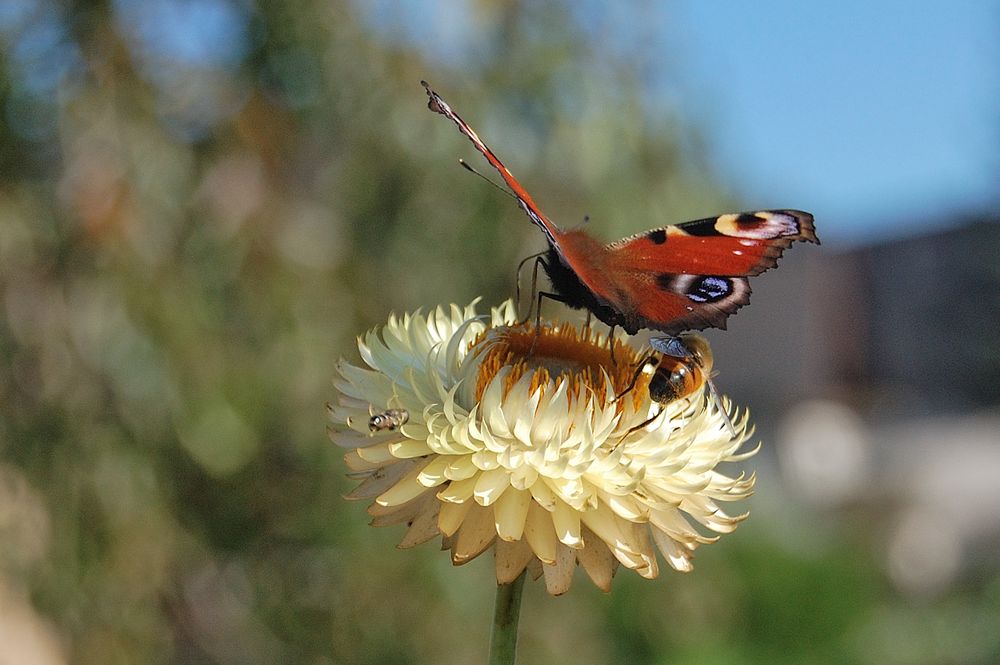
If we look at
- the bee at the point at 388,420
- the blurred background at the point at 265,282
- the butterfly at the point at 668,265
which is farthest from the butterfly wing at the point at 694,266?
the blurred background at the point at 265,282

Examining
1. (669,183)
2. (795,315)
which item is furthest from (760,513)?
(795,315)

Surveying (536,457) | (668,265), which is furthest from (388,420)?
(668,265)

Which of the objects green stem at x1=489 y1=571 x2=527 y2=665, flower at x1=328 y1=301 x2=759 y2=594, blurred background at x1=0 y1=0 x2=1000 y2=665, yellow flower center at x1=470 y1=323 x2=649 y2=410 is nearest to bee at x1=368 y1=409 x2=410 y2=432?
flower at x1=328 y1=301 x2=759 y2=594

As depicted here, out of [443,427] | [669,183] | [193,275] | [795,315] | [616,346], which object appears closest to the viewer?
[443,427]

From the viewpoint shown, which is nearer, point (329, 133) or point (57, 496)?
point (57, 496)

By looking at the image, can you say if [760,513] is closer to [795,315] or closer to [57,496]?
[57,496]

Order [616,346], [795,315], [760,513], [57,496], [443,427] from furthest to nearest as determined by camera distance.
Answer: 1. [795,315]
2. [760,513]
3. [57,496]
4. [616,346]
5. [443,427]

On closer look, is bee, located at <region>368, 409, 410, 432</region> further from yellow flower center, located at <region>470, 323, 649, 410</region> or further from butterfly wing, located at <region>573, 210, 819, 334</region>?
butterfly wing, located at <region>573, 210, 819, 334</region>

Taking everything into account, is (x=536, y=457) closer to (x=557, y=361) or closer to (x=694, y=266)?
(x=557, y=361)
